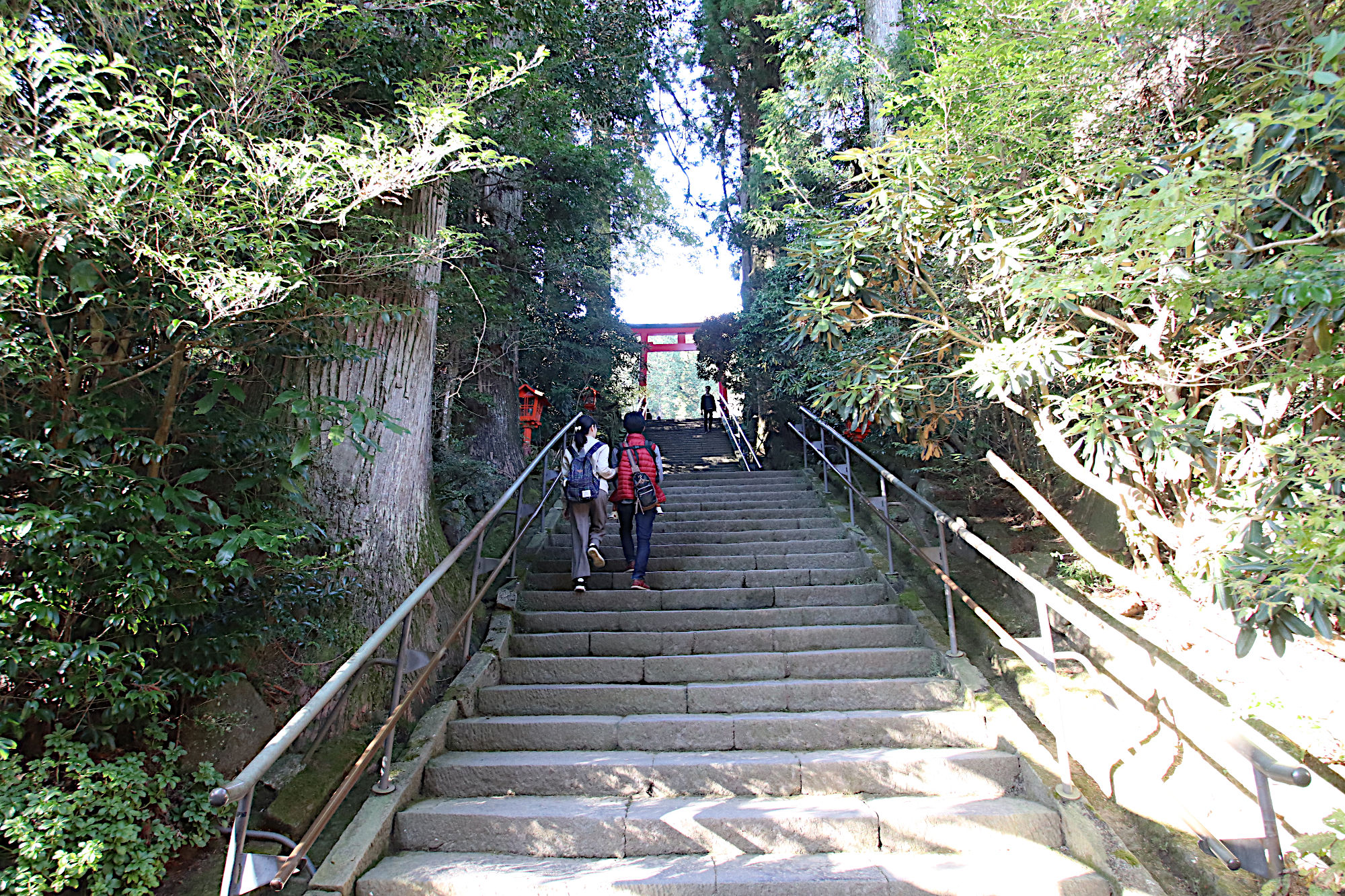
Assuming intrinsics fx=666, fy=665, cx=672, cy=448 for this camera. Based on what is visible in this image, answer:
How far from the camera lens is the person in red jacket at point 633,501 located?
189 inches

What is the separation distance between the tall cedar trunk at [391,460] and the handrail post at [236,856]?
1.37 meters

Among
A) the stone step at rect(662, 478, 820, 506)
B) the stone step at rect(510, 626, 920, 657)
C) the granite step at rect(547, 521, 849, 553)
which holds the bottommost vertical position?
the stone step at rect(510, 626, 920, 657)

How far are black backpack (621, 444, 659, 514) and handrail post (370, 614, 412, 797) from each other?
6.95 ft

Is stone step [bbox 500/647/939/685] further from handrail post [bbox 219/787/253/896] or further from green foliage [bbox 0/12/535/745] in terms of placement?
handrail post [bbox 219/787/253/896]

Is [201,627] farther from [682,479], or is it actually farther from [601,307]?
[601,307]

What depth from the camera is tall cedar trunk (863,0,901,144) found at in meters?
7.02

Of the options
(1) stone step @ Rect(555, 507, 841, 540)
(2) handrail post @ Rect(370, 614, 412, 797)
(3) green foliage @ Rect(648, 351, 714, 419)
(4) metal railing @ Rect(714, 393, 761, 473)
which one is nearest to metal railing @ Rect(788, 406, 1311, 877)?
(1) stone step @ Rect(555, 507, 841, 540)

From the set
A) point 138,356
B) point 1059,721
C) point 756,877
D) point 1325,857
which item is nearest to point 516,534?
point 138,356

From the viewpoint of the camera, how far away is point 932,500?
618 centimetres

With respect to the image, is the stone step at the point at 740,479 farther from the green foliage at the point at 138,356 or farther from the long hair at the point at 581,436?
the green foliage at the point at 138,356

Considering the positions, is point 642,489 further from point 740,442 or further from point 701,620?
point 740,442

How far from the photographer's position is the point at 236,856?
178 centimetres

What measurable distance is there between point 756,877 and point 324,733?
1.96m

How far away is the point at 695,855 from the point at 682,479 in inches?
225
